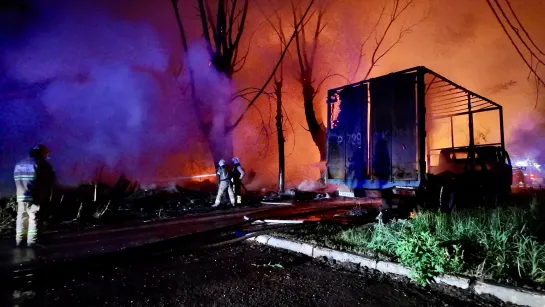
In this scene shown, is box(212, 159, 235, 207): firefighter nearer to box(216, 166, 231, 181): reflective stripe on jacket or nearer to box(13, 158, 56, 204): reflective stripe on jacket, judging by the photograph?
box(216, 166, 231, 181): reflective stripe on jacket

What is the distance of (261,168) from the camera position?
1759cm

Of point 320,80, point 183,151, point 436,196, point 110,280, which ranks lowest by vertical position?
point 110,280

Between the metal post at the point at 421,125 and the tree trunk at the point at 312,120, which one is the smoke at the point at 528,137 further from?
the metal post at the point at 421,125

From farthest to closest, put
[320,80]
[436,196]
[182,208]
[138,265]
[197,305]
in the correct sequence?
[320,80] → [182,208] → [436,196] → [138,265] → [197,305]

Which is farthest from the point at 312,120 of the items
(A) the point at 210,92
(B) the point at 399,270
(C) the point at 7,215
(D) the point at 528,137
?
(D) the point at 528,137

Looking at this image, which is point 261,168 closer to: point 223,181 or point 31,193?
point 223,181

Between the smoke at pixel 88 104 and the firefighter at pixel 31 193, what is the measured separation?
4868 mm

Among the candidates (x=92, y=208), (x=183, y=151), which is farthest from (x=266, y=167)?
(x=92, y=208)

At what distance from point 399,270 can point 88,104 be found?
1083cm

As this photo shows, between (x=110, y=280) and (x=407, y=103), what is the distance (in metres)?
6.09

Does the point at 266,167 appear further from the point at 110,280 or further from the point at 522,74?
the point at 522,74

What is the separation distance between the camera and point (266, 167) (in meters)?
17.8

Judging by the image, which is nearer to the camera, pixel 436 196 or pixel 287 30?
pixel 436 196

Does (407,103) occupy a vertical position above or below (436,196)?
above
